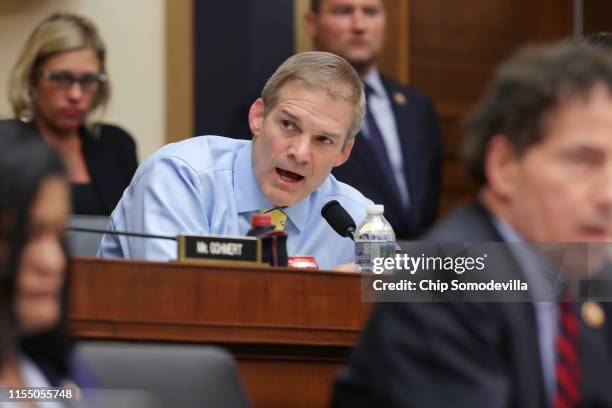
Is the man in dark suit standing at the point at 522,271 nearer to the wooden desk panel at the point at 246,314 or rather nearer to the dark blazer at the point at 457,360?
the dark blazer at the point at 457,360

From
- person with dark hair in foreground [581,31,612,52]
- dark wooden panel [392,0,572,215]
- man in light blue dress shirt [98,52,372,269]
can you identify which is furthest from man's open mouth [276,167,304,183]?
dark wooden panel [392,0,572,215]

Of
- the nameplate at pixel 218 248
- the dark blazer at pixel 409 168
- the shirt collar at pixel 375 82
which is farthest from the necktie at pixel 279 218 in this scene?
the shirt collar at pixel 375 82

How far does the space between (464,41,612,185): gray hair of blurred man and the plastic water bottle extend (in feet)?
5.58

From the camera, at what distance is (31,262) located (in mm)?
1799

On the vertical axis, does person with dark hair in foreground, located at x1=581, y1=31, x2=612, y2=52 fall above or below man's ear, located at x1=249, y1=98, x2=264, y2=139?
above

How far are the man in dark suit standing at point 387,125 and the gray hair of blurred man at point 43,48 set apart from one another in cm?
100

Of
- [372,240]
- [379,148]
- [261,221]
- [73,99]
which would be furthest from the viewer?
[379,148]

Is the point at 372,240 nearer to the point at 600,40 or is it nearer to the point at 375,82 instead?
the point at 600,40

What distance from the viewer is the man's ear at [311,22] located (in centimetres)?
591

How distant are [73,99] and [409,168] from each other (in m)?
1.37

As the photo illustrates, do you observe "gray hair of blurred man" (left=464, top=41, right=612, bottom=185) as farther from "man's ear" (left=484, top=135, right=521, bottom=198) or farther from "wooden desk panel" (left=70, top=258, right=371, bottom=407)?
"wooden desk panel" (left=70, top=258, right=371, bottom=407)

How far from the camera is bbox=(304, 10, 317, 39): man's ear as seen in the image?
5905mm

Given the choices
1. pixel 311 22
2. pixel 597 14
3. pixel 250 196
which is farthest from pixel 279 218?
pixel 597 14

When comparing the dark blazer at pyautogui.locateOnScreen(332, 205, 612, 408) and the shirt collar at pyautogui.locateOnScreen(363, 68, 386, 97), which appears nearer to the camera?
the dark blazer at pyautogui.locateOnScreen(332, 205, 612, 408)
